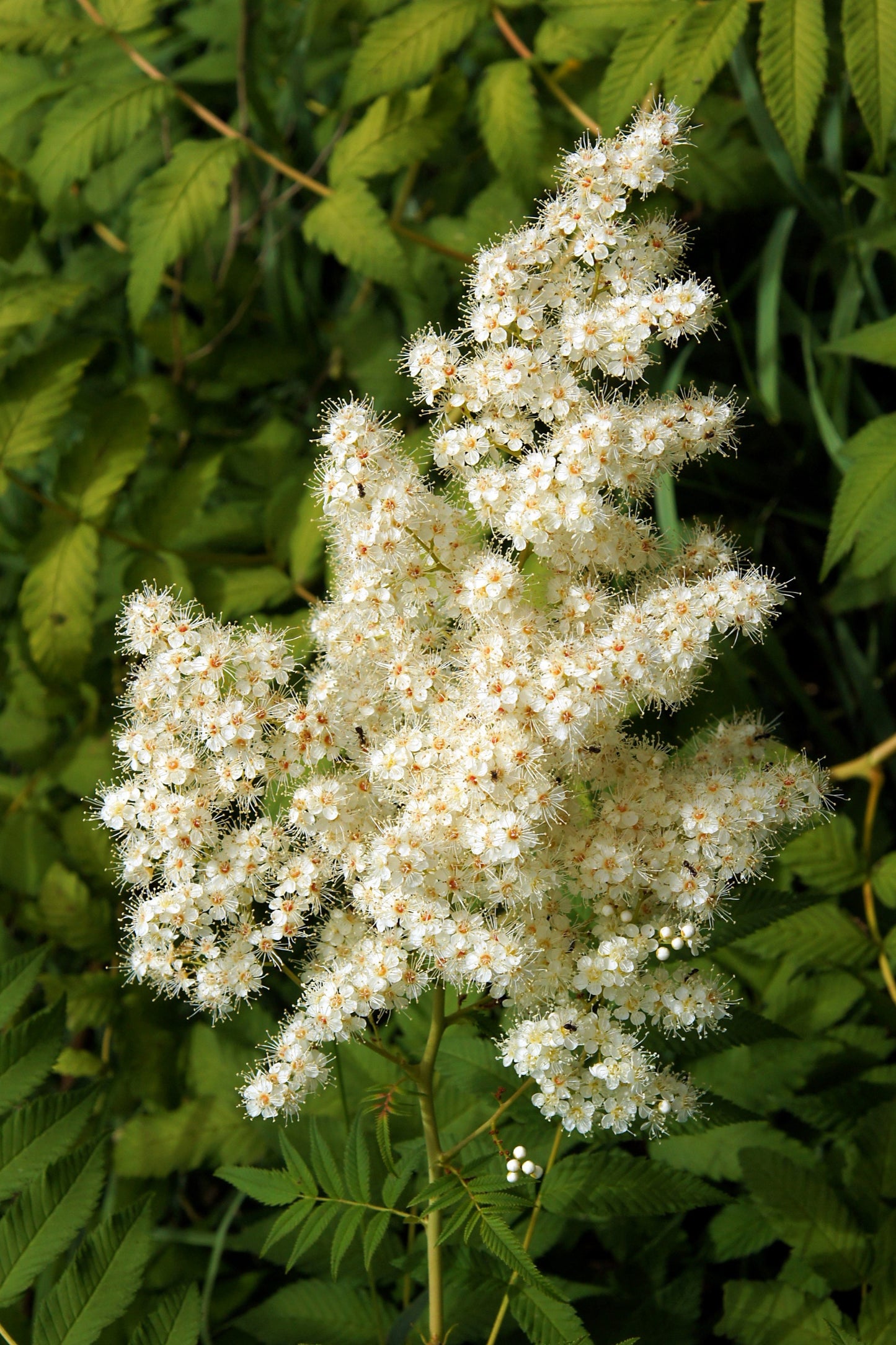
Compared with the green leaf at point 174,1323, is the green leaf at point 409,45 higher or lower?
higher

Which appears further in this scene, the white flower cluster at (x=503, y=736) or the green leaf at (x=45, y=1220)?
the green leaf at (x=45, y=1220)

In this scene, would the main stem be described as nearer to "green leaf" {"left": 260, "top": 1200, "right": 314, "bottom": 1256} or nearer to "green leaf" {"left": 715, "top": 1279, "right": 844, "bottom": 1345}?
"green leaf" {"left": 260, "top": 1200, "right": 314, "bottom": 1256}

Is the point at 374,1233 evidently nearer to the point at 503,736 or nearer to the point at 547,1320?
the point at 547,1320

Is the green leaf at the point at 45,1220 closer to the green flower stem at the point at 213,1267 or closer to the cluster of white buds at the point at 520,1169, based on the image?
the cluster of white buds at the point at 520,1169

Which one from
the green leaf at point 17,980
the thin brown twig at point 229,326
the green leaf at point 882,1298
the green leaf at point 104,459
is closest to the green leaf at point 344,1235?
the green leaf at point 17,980

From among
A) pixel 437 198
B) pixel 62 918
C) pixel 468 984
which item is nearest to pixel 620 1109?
pixel 468 984

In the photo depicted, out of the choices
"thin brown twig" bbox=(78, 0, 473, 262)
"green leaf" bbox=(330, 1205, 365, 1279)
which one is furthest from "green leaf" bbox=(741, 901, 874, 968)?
"thin brown twig" bbox=(78, 0, 473, 262)

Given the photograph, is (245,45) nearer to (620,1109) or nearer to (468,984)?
(468,984)

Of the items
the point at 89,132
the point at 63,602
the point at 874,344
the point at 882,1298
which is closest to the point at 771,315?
the point at 874,344
